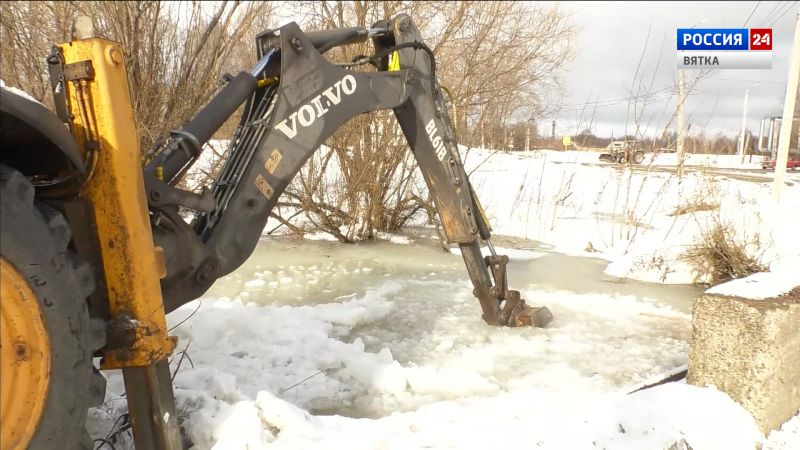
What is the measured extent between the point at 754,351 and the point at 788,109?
313 inches

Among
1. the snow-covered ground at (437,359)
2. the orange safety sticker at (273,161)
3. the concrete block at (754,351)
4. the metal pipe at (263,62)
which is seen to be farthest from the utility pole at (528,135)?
the orange safety sticker at (273,161)

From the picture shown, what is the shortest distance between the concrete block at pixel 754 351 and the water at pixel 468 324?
774 millimetres

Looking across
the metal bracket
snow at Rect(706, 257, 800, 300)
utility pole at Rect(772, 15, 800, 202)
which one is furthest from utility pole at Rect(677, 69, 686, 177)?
snow at Rect(706, 257, 800, 300)

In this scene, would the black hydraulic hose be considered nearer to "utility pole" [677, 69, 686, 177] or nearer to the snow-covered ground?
the snow-covered ground

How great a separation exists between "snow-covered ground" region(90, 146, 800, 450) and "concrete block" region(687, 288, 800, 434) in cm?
8

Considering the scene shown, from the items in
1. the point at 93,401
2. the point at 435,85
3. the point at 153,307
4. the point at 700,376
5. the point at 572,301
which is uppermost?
the point at 435,85

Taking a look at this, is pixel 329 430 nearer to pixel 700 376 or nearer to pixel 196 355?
pixel 196 355

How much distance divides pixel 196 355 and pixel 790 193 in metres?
11.0

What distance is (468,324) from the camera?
4.09 meters

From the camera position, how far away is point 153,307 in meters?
1.70

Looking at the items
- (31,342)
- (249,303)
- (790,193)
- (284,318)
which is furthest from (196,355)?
(790,193)

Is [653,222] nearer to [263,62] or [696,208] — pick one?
[696,208]

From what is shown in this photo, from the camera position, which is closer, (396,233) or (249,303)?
(249,303)

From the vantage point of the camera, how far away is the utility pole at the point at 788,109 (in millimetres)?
8219
